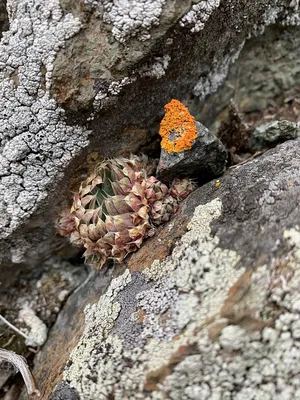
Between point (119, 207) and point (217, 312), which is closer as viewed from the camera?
point (217, 312)

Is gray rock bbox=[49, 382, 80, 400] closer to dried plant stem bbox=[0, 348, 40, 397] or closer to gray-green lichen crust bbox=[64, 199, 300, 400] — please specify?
gray-green lichen crust bbox=[64, 199, 300, 400]

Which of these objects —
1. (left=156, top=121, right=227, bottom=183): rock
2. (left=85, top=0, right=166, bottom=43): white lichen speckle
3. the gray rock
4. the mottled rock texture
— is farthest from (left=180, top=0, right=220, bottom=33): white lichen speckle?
the gray rock

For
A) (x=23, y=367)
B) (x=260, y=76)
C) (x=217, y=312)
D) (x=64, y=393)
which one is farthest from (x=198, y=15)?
(x=23, y=367)

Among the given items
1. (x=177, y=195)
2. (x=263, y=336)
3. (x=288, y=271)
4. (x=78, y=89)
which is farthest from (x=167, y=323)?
(x=78, y=89)

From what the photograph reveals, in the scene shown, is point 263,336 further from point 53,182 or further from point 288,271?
point 53,182

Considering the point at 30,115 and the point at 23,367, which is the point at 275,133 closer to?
the point at 30,115

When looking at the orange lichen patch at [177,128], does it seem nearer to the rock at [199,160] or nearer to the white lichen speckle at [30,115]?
the rock at [199,160]
